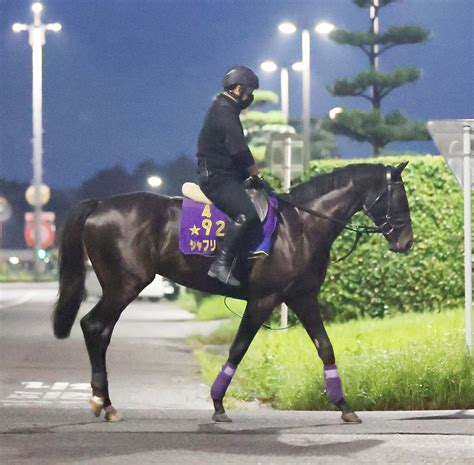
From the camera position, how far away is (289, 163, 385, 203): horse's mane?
485 inches

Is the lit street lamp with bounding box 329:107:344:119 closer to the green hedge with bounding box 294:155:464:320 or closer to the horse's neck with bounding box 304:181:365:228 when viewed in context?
the green hedge with bounding box 294:155:464:320

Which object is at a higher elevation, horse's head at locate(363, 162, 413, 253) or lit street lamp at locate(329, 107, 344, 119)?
lit street lamp at locate(329, 107, 344, 119)

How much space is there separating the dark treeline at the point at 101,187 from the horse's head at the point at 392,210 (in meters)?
130

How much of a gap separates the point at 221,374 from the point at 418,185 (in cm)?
1231

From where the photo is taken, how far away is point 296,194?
12352 mm

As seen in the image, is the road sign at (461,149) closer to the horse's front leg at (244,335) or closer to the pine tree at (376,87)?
the horse's front leg at (244,335)

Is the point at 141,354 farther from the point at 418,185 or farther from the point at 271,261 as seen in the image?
the point at 271,261

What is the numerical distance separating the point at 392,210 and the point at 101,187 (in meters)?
136

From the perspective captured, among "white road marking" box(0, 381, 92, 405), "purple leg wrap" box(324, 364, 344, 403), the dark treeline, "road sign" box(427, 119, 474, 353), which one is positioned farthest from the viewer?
the dark treeline

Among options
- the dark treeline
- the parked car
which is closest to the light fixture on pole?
the parked car

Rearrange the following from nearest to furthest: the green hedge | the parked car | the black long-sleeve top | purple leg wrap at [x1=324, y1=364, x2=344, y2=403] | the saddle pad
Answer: the black long-sleeve top < purple leg wrap at [x1=324, y1=364, x2=344, y2=403] < the saddle pad < the green hedge < the parked car

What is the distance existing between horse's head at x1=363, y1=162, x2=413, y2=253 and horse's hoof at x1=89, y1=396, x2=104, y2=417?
2.78 meters

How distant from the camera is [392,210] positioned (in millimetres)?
12367

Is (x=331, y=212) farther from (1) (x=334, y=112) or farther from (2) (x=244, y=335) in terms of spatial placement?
(1) (x=334, y=112)
